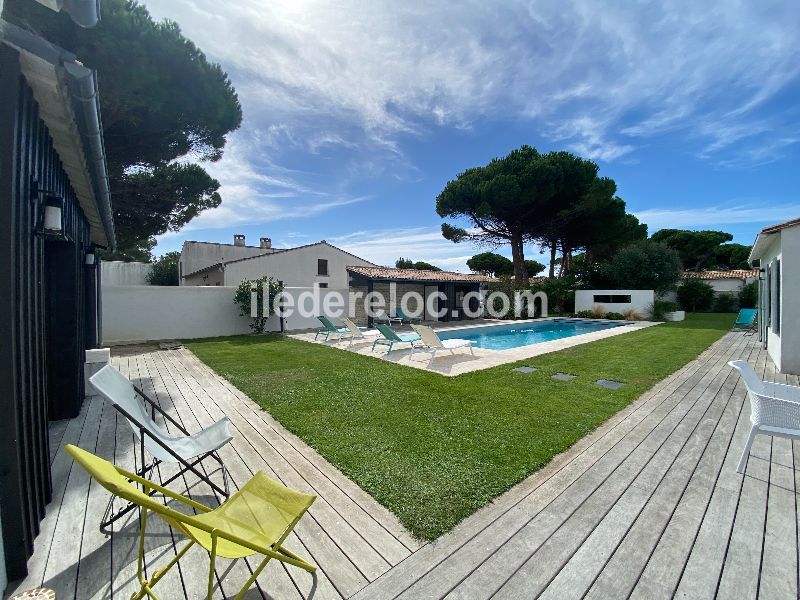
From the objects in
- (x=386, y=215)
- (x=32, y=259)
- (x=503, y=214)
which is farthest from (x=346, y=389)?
(x=386, y=215)

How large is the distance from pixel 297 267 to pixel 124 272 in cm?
1705

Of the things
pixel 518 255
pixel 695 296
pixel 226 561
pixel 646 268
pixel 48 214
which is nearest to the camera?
pixel 226 561

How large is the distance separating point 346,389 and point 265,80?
827 centimetres

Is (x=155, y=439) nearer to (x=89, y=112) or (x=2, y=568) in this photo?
(x=2, y=568)

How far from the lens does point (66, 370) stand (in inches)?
190

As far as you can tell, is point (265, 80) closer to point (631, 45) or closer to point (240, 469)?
point (631, 45)

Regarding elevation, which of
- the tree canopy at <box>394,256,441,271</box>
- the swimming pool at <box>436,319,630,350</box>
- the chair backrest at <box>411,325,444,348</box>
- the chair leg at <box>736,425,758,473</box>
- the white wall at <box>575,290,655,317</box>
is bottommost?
the swimming pool at <box>436,319,630,350</box>

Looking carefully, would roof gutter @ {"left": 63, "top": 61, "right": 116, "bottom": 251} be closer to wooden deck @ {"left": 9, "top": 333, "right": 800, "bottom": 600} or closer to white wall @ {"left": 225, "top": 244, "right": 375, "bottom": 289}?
wooden deck @ {"left": 9, "top": 333, "right": 800, "bottom": 600}

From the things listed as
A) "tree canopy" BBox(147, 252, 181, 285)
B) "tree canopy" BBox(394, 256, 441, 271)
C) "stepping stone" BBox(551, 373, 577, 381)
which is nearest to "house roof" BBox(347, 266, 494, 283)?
"stepping stone" BBox(551, 373, 577, 381)

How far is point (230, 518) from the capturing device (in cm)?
207

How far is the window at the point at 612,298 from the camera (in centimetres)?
2238

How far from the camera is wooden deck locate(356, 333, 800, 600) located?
2025 mm

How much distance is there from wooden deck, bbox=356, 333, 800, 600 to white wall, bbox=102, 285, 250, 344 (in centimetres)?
1398

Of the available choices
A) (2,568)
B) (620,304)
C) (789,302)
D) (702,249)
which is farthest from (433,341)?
(702,249)
